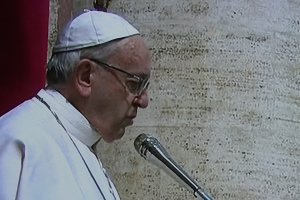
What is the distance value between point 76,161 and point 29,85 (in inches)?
36.3

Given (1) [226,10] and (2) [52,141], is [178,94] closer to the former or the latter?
(1) [226,10]

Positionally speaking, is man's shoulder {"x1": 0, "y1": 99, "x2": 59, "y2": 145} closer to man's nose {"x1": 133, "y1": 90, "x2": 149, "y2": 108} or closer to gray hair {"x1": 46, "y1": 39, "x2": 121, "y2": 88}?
gray hair {"x1": 46, "y1": 39, "x2": 121, "y2": 88}

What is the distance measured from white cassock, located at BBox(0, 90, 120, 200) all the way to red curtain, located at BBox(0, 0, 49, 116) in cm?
79

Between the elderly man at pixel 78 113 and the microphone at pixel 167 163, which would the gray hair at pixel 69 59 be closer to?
the elderly man at pixel 78 113

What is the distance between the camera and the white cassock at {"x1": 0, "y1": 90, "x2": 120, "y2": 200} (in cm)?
143

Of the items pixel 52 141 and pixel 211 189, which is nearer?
pixel 52 141

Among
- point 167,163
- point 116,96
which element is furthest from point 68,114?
point 167,163

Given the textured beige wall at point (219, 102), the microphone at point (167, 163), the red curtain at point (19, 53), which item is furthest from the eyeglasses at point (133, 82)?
the textured beige wall at point (219, 102)

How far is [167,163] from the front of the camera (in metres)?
1.68

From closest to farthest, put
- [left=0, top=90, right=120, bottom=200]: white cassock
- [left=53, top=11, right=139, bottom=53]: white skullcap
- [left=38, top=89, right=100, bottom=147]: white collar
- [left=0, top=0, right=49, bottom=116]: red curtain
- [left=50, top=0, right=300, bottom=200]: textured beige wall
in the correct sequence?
[left=0, top=90, right=120, bottom=200]: white cassock < [left=38, top=89, right=100, bottom=147]: white collar < [left=53, top=11, right=139, bottom=53]: white skullcap < [left=0, top=0, right=49, bottom=116]: red curtain < [left=50, top=0, right=300, bottom=200]: textured beige wall

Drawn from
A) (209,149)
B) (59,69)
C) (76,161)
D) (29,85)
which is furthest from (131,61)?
(209,149)

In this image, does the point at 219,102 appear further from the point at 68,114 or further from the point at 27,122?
the point at 27,122

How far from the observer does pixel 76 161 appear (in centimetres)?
161

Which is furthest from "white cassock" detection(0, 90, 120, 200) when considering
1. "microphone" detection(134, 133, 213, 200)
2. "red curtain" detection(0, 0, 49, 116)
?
"red curtain" detection(0, 0, 49, 116)
